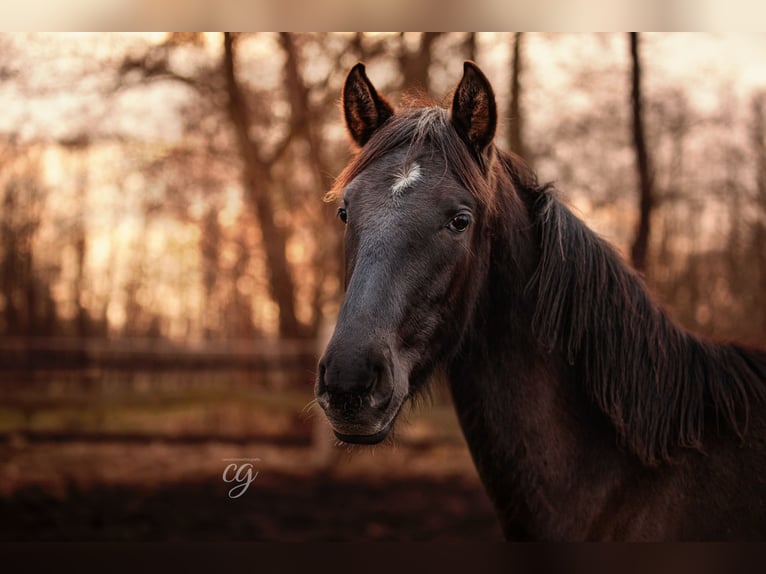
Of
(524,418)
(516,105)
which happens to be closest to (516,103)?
(516,105)

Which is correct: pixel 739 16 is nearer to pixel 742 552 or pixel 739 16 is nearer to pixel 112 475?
pixel 742 552

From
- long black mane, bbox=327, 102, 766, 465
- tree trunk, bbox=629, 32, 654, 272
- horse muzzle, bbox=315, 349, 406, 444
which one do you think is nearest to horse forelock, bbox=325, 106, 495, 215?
long black mane, bbox=327, 102, 766, 465

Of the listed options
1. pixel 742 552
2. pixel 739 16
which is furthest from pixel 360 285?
pixel 739 16

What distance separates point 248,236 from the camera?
20.0ft

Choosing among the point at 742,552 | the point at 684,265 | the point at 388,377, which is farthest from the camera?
the point at 684,265

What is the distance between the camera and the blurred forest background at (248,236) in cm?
479

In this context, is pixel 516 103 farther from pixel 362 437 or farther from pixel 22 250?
pixel 22 250

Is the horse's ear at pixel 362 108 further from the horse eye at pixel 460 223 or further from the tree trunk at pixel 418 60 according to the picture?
the tree trunk at pixel 418 60

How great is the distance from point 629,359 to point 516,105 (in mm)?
3575

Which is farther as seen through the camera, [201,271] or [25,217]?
[201,271]

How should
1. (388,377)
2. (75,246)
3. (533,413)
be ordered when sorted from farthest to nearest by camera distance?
(75,246)
(533,413)
(388,377)

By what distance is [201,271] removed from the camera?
6160 millimetres

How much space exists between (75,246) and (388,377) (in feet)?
16.4

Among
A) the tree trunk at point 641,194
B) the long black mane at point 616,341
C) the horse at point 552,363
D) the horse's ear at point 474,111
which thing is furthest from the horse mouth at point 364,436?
the tree trunk at point 641,194
